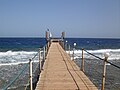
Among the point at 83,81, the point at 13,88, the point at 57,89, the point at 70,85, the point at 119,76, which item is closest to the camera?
the point at 57,89

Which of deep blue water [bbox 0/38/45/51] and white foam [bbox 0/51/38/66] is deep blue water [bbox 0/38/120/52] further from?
white foam [bbox 0/51/38/66]

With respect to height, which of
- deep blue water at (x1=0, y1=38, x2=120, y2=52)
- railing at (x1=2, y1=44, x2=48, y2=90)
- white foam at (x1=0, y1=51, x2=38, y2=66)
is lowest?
deep blue water at (x1=0, y1=38, x2=120, y2=52)

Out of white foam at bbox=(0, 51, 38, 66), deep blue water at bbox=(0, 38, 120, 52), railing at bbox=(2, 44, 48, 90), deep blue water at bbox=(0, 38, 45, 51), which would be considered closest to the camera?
railing at bbox=(2, 44, 48, 90)

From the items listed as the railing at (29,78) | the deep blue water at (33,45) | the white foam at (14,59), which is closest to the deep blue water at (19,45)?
the deep blue water at (33,45)

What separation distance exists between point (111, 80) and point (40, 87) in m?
9.05

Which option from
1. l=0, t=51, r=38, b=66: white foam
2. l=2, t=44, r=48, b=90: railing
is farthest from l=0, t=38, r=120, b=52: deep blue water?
l=2, t=44, r=48, b=90: railing

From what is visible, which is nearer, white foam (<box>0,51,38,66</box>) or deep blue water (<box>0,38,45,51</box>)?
white foam (<box>0,51,38,66</box>)

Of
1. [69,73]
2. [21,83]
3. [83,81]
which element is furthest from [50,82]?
[21,83]

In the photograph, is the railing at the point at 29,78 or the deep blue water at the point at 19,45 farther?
the deep blue water at the point at 19,45

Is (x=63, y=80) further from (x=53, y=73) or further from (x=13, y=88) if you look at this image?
(x=13, y=88)

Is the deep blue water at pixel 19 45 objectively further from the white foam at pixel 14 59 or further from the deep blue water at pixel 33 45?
the white foam at pixel 14 59

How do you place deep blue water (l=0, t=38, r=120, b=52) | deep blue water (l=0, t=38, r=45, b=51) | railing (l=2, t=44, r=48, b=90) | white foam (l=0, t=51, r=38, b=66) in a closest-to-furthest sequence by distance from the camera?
1. railing (l=2, t=44, r=48, b=90)
2. white foam (l=0, t=51, r=38, b=66)
3. deep blue water (l=0, t=38, r=45, b=51)
4. deep blue water (l=0, t=38, r=120, b=52)

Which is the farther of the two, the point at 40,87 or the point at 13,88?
the point at 13,88

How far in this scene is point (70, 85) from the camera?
22.9 ft
